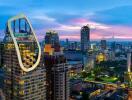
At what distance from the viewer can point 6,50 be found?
9516 millimetres

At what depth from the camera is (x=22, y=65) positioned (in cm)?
882

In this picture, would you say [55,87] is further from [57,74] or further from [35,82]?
[35,82]

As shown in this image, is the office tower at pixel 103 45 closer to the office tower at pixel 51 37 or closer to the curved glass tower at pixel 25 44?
the office tower at pixel 51 37

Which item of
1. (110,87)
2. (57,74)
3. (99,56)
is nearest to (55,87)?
(57,74)

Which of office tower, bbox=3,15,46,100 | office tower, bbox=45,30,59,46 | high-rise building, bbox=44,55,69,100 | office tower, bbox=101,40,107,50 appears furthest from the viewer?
office tower, bbox=101,40,107,50

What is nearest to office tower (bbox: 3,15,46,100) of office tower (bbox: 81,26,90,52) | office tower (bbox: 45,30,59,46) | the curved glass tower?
the curved glass tower

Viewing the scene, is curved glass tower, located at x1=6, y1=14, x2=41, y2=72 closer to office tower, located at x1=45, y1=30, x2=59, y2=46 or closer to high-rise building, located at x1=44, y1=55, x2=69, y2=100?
high-rise building, located at x1=44, y1=55, x2=69, y2=100

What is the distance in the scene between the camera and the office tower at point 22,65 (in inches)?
349

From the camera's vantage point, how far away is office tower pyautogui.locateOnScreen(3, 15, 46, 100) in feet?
29.1

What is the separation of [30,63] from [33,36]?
100 cm

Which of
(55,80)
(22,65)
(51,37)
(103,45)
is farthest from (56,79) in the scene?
(103,45)

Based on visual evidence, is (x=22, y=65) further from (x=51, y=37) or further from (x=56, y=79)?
(x=51, y=37)

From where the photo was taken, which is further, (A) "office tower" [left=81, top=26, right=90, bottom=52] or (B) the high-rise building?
(A) "office tower" [left=81, top=26, right=90, bottom=52]

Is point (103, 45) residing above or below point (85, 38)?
below
